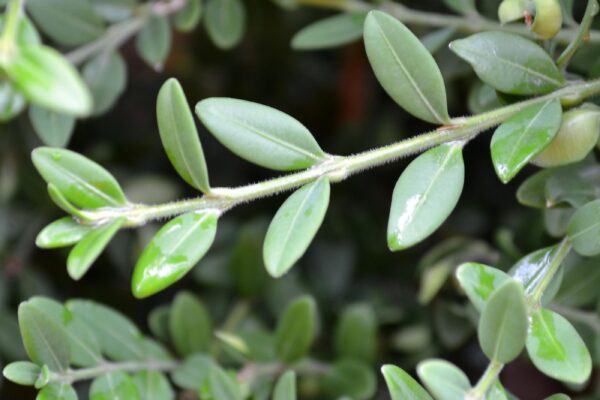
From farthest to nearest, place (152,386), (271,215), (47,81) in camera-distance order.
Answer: (271,215)
(152,386)
(47,81)

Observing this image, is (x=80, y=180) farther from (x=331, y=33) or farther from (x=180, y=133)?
(x=331, y=33)

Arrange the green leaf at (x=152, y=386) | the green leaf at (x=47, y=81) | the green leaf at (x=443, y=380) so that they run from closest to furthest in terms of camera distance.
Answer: the green leaf at (x=47, y=81) < the green leaf at (x=443, y=380) < the green leaf at (x=152, y=386)

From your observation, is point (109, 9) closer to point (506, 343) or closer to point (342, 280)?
point (342, 280)

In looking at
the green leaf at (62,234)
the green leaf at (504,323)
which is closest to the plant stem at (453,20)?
the green leaf at (504,323)

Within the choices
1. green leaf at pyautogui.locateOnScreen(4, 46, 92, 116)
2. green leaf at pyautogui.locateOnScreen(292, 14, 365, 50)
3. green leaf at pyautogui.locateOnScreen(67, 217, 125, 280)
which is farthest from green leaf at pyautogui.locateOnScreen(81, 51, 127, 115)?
green leaf at pyautogui.locateOnScreen(4, 46, 92, 116)

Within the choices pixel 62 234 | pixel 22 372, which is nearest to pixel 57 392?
pixel 22 372

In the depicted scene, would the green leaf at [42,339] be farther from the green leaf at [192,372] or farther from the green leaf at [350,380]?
the green leaf at [350,380]
